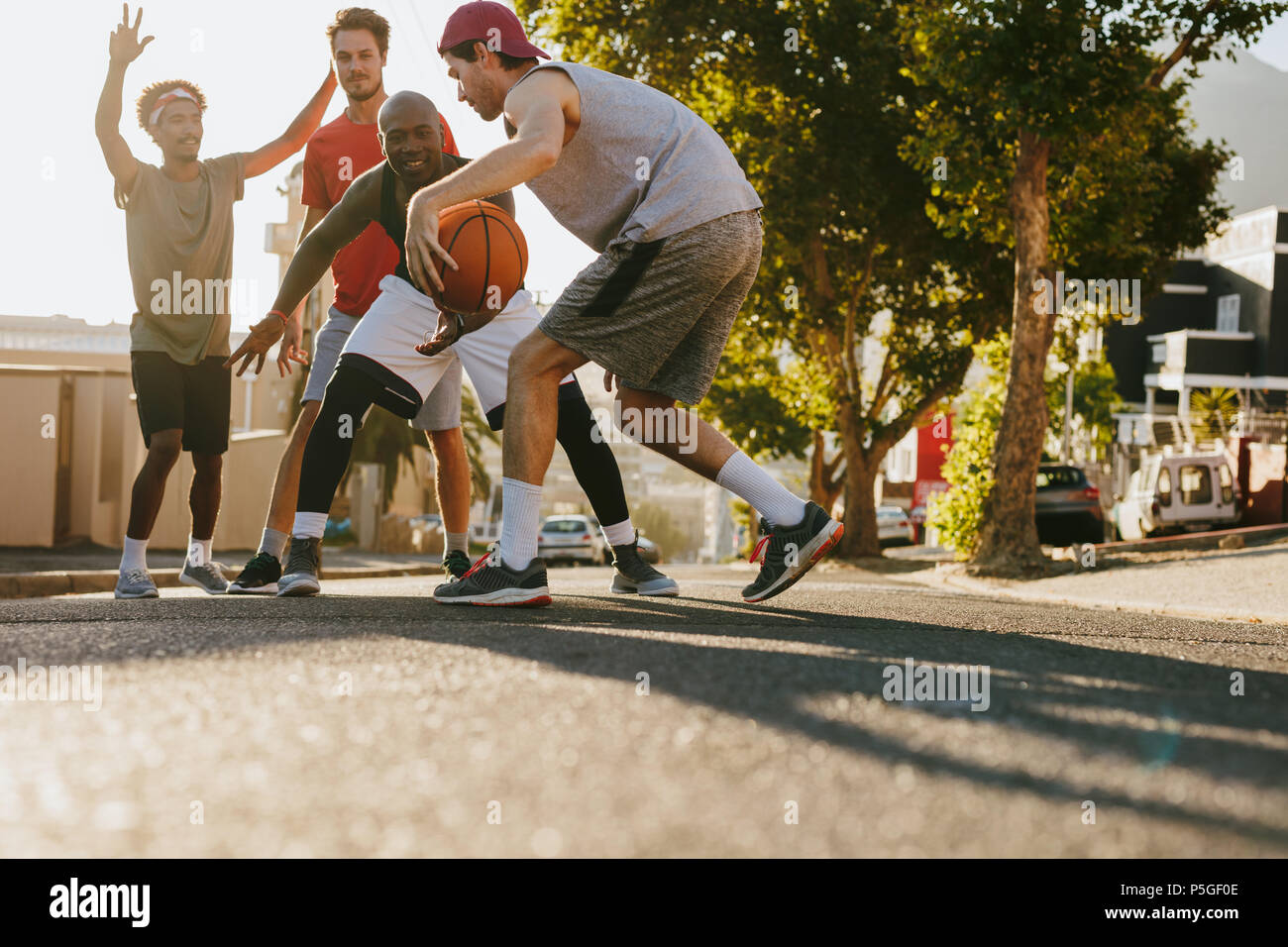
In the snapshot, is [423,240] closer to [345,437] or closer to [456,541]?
[345,437]

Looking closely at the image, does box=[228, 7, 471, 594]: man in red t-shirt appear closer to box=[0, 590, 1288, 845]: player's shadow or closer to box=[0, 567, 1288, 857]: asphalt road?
box=[0, 590, 1288, 845]: player's shadow

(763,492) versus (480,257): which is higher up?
(480,257)

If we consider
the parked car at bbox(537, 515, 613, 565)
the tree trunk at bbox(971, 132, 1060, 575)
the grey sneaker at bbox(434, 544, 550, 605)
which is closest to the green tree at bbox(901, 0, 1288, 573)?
the tree trunk at bbox(971, 132, 1060, 575)

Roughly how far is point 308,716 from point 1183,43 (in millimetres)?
14320

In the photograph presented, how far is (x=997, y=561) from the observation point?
14.5m

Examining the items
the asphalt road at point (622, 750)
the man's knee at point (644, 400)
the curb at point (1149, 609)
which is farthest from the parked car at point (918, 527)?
the asphalt road at point (622, 750)

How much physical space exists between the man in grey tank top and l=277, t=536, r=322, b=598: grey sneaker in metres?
0.87

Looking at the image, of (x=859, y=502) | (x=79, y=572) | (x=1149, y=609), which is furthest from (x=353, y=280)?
(x=859, y=502)

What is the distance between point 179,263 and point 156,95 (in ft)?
2.84

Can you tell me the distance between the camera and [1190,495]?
971 inches

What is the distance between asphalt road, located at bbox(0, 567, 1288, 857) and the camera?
162 cm

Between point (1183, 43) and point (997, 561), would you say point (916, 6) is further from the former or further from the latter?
point (997, 561)
